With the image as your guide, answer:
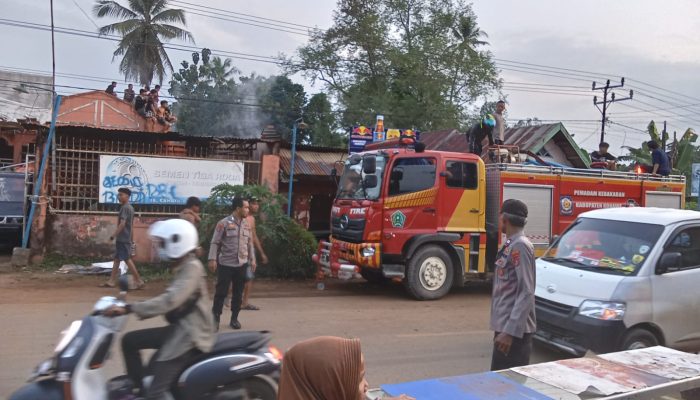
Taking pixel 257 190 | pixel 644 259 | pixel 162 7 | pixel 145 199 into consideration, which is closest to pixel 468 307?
pixel 644 259

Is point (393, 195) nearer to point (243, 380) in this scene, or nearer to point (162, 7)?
point (243, 380)

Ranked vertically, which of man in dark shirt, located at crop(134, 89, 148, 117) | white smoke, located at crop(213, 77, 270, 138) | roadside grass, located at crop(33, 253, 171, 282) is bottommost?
roadside grass, located at crop(33, 253, 171, 282)

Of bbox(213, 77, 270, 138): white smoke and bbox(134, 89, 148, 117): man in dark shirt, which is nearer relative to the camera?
bbox(134, 89, 148, 117): man in dark shirt

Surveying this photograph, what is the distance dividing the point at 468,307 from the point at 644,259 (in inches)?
155

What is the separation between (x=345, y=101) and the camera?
3045 centimetres

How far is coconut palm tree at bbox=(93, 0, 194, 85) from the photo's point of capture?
A: 28453mm

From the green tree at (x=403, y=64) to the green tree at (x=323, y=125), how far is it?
2.38 feet

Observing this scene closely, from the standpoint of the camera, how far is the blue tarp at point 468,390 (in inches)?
102

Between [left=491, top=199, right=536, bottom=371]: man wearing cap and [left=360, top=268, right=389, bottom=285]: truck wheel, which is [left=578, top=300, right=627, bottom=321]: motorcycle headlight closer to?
[left=491, top=199, right=536, bottom=371]: man wearing cap

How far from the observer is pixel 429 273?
9547 mm

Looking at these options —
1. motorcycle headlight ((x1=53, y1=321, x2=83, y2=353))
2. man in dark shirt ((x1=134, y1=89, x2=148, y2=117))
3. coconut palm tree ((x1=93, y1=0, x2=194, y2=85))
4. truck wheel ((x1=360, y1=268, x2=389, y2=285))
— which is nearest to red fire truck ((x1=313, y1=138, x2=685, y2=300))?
truck wheel ((x1=360, y1=268, x2=389, y2=285))

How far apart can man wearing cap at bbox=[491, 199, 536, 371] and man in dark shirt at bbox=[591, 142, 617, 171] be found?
9.97 metres

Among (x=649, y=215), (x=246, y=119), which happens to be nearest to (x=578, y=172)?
(x=649, y=215)

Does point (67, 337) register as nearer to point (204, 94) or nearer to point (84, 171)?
point (84, 171)
